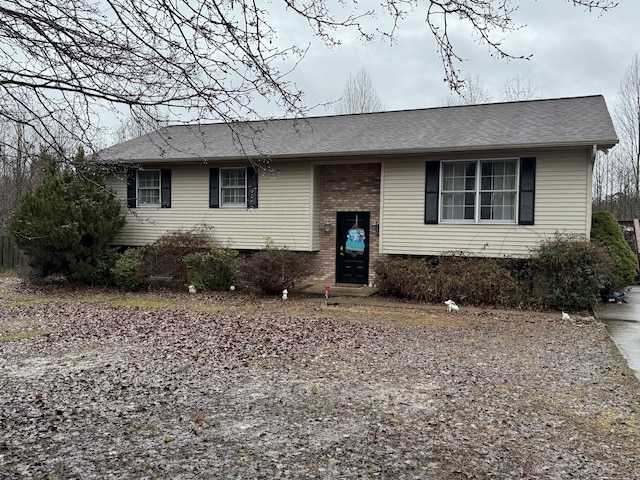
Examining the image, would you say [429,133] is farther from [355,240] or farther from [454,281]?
[454,281]

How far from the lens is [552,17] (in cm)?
349

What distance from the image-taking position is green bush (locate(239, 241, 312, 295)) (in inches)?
496

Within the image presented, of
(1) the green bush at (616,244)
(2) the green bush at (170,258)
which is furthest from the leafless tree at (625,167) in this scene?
(2) the green bush at (170,258)

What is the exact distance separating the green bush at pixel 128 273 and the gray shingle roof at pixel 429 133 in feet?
9.46

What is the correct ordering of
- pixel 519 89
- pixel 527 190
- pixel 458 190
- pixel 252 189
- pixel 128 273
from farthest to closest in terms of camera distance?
pixel 519 89 → pixel 252 189 → pixel 128 273 → pixel 458 190 → pixel 527 190

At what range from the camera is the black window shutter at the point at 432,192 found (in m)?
12.5

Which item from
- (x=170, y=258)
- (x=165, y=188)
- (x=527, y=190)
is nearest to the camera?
(x=527, y=190)

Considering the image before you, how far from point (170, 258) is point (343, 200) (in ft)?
16.4

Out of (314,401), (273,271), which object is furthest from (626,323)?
(273,271)

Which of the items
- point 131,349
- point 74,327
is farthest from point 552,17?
point 74,327

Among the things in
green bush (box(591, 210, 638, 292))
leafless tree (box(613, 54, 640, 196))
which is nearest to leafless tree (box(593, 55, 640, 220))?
leafless tree (box(613, 54, 640, 196))

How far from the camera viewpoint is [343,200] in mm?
14242

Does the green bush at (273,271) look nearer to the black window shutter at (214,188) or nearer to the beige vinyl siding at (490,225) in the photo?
the beige vinyl siding at (490,225)

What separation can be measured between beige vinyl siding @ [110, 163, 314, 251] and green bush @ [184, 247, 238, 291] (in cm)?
94
